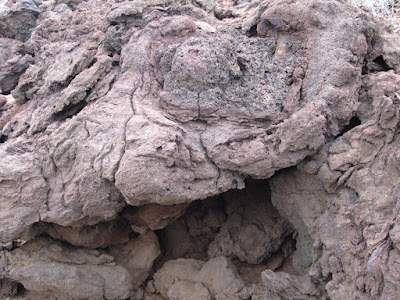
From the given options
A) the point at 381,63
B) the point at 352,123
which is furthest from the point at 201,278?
the point at 381,63

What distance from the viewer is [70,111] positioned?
9.82 feet

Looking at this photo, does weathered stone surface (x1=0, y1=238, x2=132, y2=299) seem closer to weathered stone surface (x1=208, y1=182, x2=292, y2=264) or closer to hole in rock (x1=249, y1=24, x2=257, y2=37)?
weathered stone surface (x1=208, y1=182, x2=292, y2=264)

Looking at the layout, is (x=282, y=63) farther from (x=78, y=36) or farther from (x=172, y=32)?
(x=78, y=36)

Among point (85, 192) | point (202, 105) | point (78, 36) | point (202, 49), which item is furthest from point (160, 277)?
point (78, 36)

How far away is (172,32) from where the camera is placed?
9.71 feet

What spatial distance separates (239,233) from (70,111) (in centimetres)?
168

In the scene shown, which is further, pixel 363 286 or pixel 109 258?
pixel 109 258

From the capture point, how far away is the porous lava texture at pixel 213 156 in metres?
2.33

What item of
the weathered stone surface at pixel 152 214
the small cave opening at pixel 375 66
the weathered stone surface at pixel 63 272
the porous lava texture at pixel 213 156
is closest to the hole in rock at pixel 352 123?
the porous lava texture at pixel 213 156

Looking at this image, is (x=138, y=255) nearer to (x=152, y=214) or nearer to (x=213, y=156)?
(x=152, y=214)

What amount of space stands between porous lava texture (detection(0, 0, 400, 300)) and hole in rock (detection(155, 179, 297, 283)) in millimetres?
18

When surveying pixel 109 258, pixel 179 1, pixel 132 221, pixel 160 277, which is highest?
pixel 179 1

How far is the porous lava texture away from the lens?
233 centimetres

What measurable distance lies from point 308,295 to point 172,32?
2.10 m
